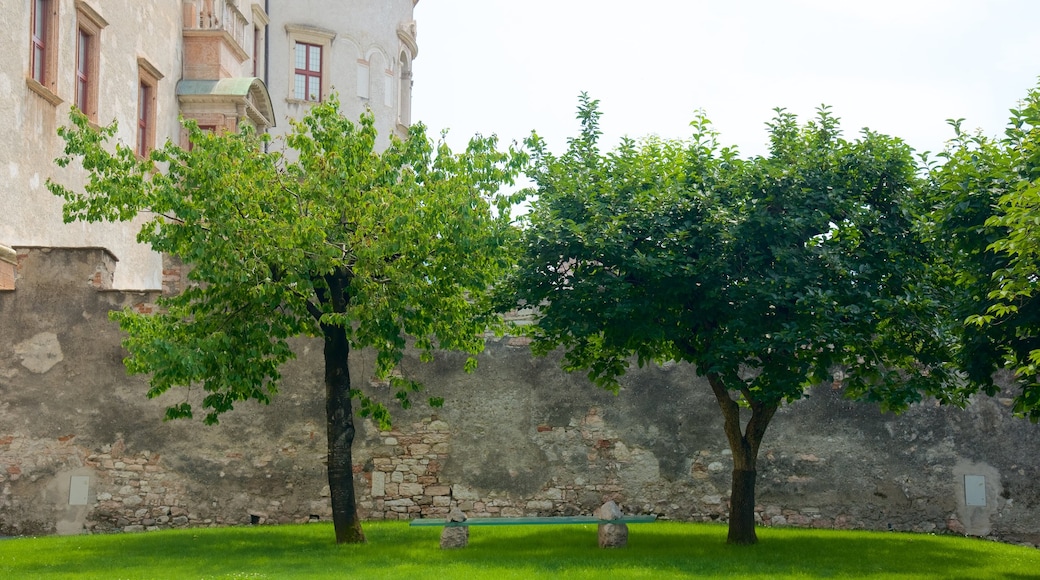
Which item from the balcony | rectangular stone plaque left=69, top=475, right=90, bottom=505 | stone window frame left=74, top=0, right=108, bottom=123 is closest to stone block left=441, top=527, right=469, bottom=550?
rectangular stone plaque left=69, top=475, right=90, bottom=505

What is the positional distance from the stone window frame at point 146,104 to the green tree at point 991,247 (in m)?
15.9

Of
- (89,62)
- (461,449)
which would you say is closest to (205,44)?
(89,62)

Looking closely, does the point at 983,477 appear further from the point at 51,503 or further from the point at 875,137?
the point at 51,503

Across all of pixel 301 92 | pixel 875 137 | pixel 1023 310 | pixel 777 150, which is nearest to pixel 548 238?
pixel 777 150

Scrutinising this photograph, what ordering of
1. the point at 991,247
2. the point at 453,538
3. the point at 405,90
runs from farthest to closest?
the point at 405,90 → the point at 453,538 → the point at 991,247

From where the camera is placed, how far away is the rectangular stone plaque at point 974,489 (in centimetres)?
1753

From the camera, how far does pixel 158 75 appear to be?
2434cm

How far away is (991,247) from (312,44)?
85.7 ft

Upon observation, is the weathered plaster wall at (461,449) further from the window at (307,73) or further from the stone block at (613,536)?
the window at (307,73)

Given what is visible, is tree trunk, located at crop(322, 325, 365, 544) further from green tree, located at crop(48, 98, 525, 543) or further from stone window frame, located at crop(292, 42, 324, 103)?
stone window frame, located at crop(292, 42, 324, 103)

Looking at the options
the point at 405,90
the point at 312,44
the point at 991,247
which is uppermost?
the point at 312,44

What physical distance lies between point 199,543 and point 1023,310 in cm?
997

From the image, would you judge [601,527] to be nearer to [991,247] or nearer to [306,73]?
[991,247]

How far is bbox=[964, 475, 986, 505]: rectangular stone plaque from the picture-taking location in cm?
1753
